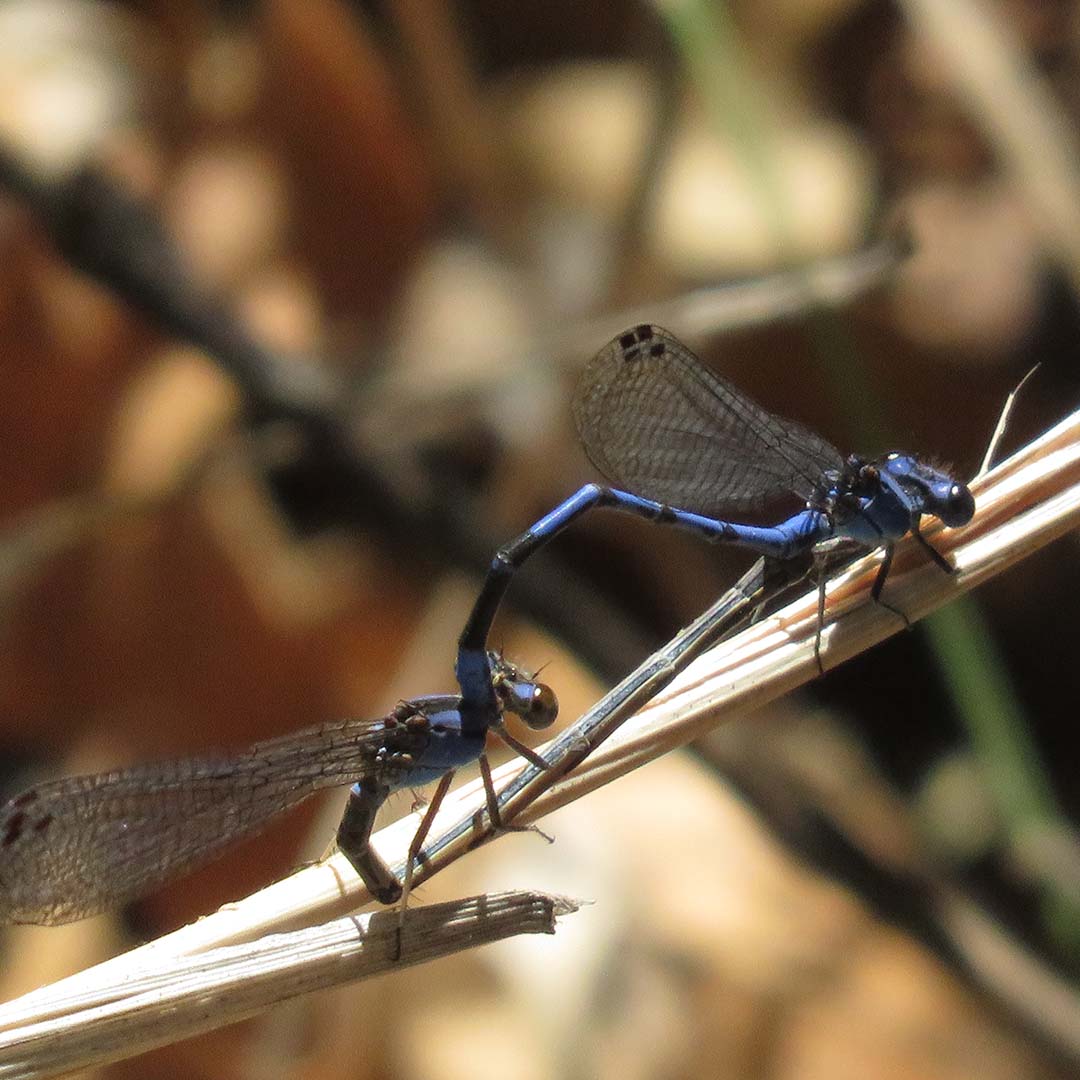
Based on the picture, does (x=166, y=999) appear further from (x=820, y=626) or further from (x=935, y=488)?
(x=935, y=488)

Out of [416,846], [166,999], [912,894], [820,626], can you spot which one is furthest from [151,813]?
[912,894]

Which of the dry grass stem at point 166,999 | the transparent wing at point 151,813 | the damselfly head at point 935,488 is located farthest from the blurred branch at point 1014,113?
the dry grass stem at point 166,999

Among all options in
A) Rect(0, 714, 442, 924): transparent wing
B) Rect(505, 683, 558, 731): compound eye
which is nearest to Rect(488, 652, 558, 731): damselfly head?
Rect(505, 683, 558, 731): compound eye

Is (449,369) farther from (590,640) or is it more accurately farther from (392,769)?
(392,769)

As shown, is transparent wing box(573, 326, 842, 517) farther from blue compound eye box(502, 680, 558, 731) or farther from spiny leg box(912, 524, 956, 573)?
spiny leg box(912, 524, 956, 573)

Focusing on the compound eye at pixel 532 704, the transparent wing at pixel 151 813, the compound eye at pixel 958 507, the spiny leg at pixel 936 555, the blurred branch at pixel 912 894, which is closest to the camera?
the spiny leg at pixel 936 555

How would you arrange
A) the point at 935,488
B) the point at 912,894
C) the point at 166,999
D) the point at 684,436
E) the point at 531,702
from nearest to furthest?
the point at 166,999 → the point at 935,488 → the point at 531,702 → the point at 684,436 → the point at 912,894

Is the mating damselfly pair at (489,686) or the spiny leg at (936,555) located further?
the mating damselfly pair at (489,686)

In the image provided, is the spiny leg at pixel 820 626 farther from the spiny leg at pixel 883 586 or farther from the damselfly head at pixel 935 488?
the damselfly head at pixel 935 488
